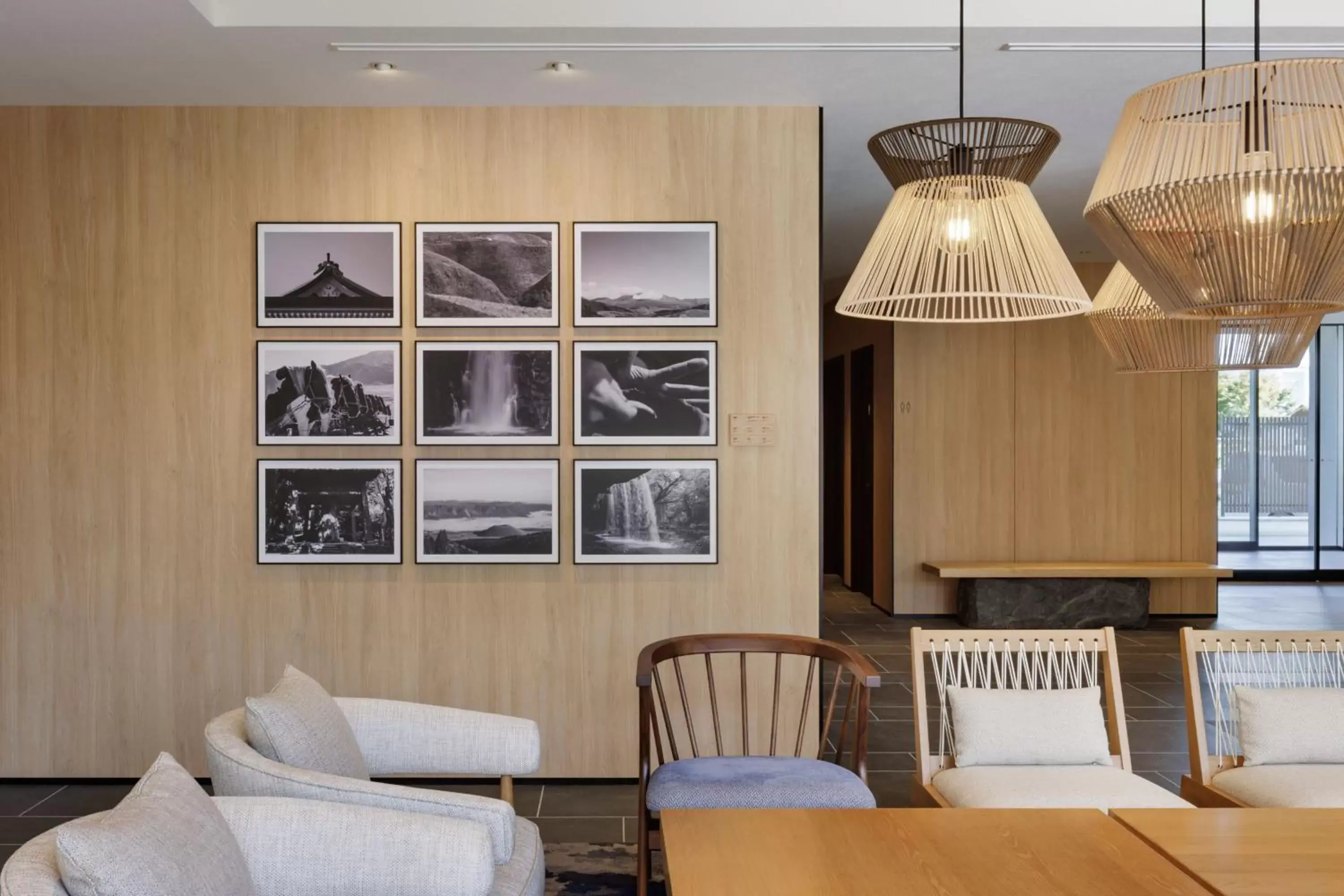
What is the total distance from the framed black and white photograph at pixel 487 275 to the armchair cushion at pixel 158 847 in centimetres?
257

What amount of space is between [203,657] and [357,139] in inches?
88.5

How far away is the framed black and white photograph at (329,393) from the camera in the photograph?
4266mm

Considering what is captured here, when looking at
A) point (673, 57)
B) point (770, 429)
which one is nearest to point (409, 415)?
point (770, 429)

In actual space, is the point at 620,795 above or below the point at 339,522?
below

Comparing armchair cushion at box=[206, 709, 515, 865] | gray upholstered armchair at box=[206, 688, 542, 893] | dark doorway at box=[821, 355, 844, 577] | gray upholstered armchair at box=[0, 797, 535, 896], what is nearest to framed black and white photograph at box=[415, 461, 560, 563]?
gray upholstered armchair at box=[206, 688, 542, 893]

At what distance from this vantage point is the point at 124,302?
427 centimetres

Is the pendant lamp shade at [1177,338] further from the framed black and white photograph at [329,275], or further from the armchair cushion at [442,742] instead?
the framed black and white photograph at [329,275]

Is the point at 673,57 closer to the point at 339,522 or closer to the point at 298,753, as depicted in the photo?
the point at 339,522

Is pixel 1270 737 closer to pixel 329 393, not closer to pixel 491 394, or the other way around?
pixel 491 394

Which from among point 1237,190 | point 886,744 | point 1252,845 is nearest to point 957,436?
point 886,744

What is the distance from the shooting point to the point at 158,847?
1647mm

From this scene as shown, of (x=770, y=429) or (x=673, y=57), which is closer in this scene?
(x=673, y=57)

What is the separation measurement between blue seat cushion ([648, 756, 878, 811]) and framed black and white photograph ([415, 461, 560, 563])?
1.46 meters

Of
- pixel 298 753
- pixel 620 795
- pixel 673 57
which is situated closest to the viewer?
pixel 298 753
